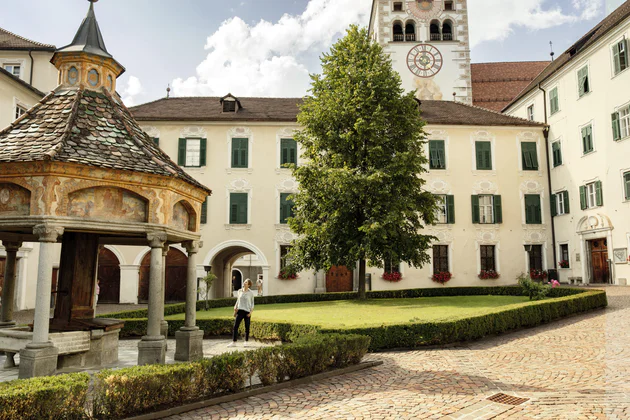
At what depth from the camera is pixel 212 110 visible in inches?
1143

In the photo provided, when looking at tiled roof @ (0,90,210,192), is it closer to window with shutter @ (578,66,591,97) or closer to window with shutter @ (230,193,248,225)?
window with shutter @ (230,193,248,225)

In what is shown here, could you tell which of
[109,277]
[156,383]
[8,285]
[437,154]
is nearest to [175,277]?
[109,277]

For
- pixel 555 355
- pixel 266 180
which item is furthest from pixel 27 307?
pixel 555 355

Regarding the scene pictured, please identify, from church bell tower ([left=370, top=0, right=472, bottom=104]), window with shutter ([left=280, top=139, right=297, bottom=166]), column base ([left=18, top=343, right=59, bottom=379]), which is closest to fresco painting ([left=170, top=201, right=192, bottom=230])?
column base ([left=18, top=343, right=59, bottom=379])

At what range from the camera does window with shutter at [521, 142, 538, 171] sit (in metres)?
28.7

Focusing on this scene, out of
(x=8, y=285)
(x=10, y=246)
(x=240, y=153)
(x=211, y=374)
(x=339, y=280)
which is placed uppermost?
(x=240, y=153)

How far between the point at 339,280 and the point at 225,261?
7362mm

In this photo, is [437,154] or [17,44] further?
[17,44]

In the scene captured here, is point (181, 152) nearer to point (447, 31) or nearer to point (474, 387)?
point (474, 387)

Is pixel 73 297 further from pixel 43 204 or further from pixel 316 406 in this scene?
pixel 316 406

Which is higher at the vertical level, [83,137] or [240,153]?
[240,153]

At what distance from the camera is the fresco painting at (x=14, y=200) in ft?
25.0

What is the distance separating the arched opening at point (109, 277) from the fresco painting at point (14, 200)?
69.3ft

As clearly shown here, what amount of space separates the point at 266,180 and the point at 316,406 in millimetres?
21320
